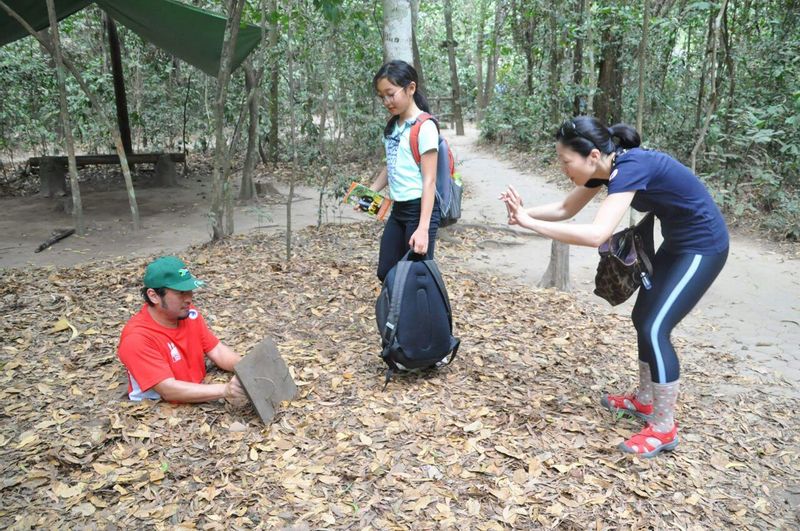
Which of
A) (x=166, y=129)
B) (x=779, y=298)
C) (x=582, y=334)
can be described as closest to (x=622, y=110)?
(x=779, y=298)

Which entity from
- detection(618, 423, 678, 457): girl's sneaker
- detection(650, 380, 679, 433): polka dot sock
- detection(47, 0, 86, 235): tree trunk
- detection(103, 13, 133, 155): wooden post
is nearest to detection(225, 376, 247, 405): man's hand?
detection(618, 423, 678, 457): girl's sneaker

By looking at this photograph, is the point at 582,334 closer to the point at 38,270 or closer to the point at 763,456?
the point at 763,456

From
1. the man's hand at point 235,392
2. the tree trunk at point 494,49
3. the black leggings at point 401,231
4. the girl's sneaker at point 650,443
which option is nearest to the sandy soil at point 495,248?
the girl's sneaker at point 650,443

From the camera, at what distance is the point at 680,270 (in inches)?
98.4

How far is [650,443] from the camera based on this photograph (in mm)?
2611

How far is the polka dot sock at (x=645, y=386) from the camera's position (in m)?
2.86

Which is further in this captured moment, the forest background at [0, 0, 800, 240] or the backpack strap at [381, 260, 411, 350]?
the forest background at [0, 0, 800, 240]

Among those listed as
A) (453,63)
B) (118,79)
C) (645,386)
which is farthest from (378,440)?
(453,63)

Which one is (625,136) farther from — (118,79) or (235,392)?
(118,79)

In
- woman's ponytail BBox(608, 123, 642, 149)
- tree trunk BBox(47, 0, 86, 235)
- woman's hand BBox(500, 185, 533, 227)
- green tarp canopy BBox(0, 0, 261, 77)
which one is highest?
green tarp canopy BBox(0, 0, 261, 77)

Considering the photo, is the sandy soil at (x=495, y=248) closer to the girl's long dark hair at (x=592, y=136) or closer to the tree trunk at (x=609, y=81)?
the tree trunk at (x=609, y=81)

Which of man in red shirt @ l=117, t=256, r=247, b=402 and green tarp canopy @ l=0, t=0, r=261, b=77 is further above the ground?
green tarp canopy @ l=0, t=0, r=261, b=77

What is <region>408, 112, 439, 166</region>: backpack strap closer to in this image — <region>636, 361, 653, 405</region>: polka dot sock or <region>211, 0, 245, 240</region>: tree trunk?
<region>636, 361, 653, 405</region>: polka dot sock

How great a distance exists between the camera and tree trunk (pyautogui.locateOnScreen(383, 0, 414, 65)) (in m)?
5.37
